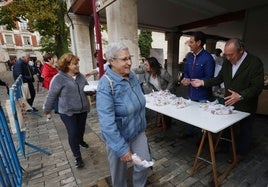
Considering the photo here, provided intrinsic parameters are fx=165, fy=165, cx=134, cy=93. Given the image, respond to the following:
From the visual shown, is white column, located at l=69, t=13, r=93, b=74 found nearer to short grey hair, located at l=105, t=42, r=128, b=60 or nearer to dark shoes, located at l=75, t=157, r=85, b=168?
dark shoes, located at l=75, t=157, r=85, b=168

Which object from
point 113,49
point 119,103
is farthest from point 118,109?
point 113,49

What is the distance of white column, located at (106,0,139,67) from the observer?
9.98 feet

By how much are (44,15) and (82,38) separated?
6.73ft

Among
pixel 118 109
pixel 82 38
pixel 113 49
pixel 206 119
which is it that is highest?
pixel 82 38

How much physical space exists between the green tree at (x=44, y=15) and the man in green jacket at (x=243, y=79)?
23.8 feet

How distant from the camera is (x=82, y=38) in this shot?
6363 millimetres

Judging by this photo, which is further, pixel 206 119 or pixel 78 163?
pixel 78 163

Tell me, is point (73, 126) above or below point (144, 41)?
below

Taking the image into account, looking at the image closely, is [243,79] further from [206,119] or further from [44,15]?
[44,15]

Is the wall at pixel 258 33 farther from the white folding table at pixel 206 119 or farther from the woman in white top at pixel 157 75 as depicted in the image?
the white folding table at pixel 206 119

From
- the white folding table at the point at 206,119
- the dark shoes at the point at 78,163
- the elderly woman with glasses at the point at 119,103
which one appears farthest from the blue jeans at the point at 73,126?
the white folding table at the point at 206,119

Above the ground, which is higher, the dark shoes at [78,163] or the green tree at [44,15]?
the green tree at [44,15]

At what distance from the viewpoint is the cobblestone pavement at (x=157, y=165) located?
2332 millimetres

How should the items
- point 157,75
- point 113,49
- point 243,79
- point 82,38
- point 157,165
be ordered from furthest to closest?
point 82,38
point 157,75
point 157,165
point 243,79
point 113,49
